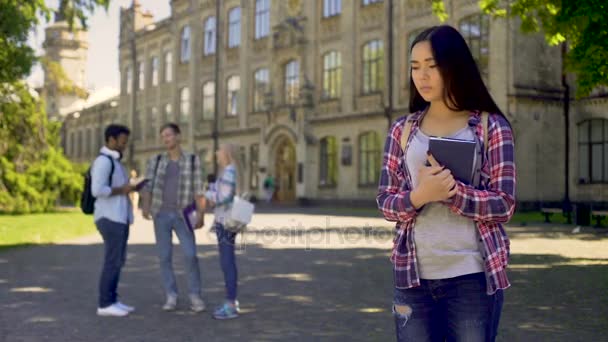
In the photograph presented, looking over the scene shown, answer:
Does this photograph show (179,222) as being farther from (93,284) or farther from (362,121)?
(362,121)

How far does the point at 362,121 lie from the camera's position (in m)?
32.7

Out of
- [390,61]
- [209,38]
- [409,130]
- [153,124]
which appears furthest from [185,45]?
[409,130]

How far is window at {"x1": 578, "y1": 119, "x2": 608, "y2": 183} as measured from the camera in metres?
27.0

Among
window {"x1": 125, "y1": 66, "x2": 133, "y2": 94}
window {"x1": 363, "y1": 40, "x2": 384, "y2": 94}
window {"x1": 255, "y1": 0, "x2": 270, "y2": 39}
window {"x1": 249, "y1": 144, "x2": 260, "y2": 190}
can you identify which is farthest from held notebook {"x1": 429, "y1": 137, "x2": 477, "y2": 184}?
window {"x1": 125, "y1": 66, "x2": 133, "y2": 94}

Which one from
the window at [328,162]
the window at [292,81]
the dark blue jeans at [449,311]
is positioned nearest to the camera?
the dark blue jeans at [449,311]

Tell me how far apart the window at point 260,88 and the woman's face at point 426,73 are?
36988 millimetres

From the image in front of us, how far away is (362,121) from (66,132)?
43.8 metres

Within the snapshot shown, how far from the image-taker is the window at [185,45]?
4775 centimetres

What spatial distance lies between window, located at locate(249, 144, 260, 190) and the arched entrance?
6.64 feet

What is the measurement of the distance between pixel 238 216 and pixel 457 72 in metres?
4.82

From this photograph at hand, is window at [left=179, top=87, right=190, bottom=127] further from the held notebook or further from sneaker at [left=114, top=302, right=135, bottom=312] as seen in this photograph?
the held notebook

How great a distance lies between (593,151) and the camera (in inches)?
1080

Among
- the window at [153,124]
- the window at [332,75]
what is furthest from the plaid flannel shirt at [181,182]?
the window at [153,124]

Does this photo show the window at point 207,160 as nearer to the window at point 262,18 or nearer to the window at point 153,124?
the window at point 153,124
